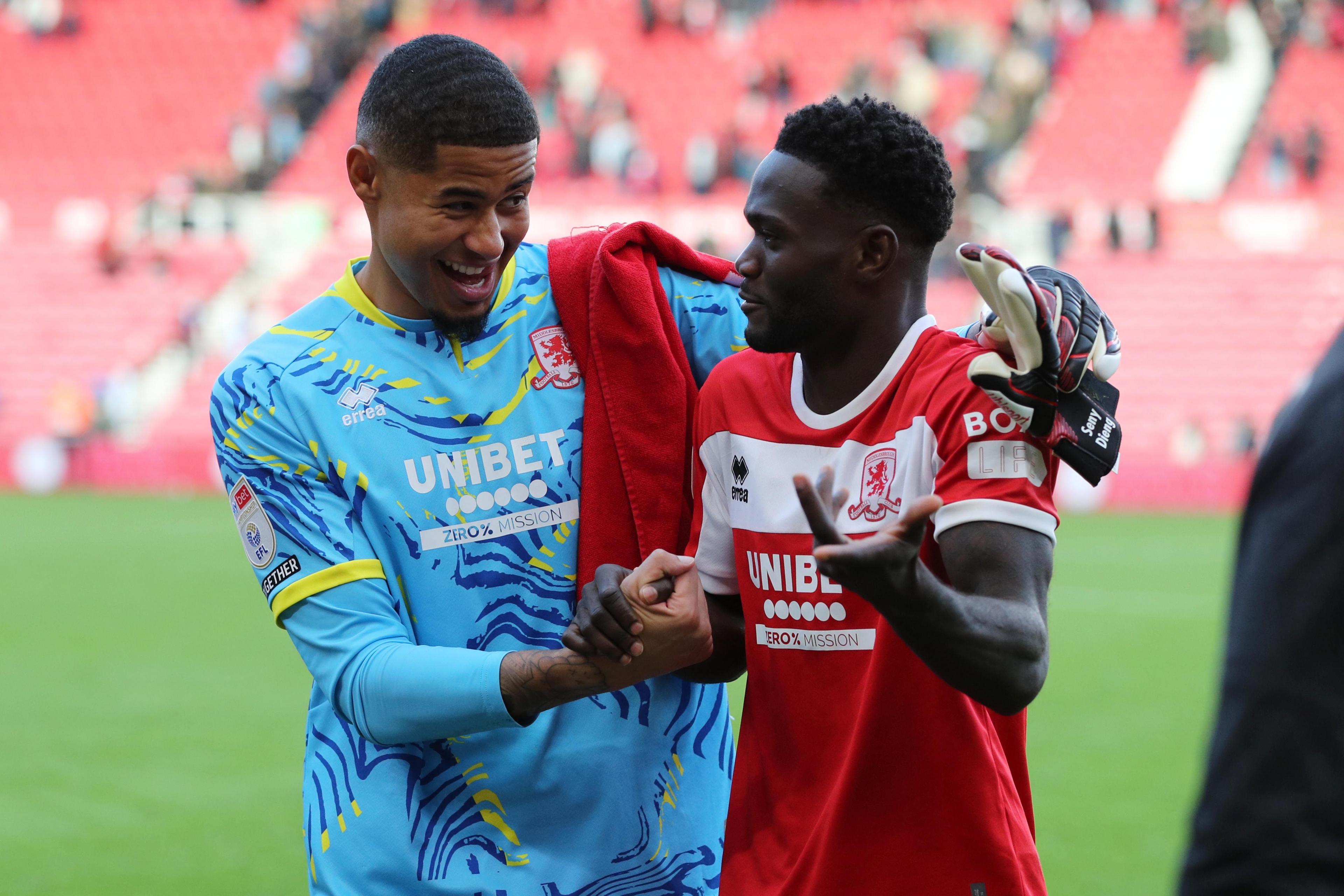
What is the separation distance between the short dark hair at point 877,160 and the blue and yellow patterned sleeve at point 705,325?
44 cm

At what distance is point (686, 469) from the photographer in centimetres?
274

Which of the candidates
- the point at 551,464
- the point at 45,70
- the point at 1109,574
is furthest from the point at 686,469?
the point at 45,70

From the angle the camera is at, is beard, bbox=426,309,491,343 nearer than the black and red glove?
No

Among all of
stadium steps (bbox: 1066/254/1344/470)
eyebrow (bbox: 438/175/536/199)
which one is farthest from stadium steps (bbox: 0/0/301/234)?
eyebrow (bbox: 438/175/536/199)

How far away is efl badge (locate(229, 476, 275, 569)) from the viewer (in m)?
2.56

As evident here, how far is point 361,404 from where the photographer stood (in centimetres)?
261

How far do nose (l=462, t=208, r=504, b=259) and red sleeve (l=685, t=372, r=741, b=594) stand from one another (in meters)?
0.46

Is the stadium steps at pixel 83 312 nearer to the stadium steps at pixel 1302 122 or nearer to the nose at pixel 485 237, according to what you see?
the stadium steps at pixel 1302 122

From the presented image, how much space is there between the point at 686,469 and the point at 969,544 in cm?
80

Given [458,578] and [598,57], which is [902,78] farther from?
[458,578]

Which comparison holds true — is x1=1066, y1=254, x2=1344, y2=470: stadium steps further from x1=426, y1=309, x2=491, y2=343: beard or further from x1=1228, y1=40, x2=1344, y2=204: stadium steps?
x1=426, y1=309, x2=491, y2=343: beard

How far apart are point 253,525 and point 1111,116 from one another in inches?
1007

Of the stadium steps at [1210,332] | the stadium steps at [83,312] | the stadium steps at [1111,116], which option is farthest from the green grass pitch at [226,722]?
the stadium steps at [1111,116]

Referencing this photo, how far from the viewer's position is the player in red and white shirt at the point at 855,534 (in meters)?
2.13
